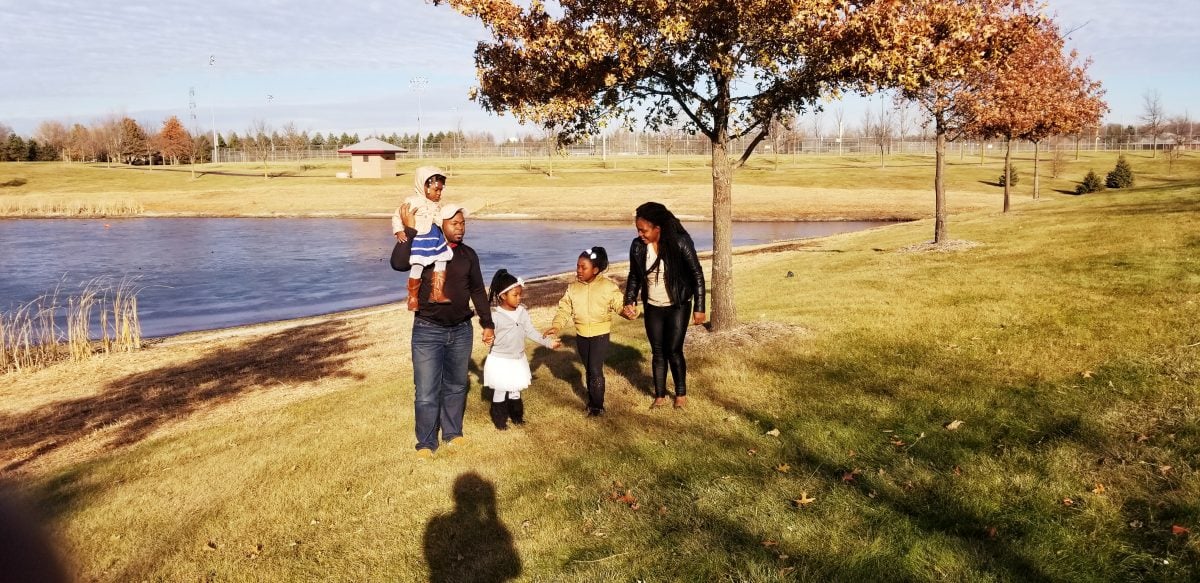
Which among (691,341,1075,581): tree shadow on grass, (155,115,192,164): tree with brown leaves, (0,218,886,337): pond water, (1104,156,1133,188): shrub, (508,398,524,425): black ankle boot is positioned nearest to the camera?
(691,341,1075,581): tree shadow on grass

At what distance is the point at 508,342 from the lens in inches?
285

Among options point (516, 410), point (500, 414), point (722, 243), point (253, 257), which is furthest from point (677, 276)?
point (253, 257)

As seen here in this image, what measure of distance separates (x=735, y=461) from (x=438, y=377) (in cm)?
273

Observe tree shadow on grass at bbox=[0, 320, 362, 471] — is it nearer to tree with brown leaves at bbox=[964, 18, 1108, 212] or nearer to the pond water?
the pond water

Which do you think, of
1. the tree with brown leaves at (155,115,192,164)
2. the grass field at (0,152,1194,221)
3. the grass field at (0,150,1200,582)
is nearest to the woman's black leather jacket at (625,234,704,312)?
the grass field at (0,150,1200,582)

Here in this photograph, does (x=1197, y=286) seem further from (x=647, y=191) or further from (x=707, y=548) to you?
(x=647, y=191)

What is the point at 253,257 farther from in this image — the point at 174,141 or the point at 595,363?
the point at 174,141

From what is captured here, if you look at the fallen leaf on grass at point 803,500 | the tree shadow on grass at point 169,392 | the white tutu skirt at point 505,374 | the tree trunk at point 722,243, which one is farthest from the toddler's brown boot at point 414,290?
the tree shadow on grass at point 169,392

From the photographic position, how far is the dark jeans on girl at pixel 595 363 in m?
7.52

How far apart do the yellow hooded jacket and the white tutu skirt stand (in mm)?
570

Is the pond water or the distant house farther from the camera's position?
the distant house

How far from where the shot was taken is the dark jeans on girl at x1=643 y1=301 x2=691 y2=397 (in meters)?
7.55

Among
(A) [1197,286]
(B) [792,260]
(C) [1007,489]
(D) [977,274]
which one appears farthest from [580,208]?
(C) [1007,489]

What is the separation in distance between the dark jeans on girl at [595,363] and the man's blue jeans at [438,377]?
1.23 meters
